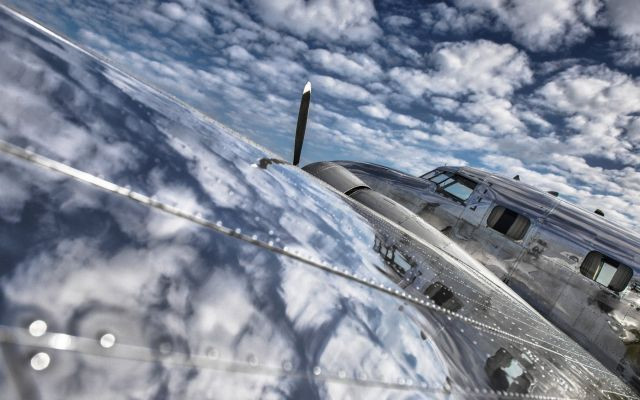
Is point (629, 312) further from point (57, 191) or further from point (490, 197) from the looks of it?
point (57, 191)

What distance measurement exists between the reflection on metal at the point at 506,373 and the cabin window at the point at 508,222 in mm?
8526

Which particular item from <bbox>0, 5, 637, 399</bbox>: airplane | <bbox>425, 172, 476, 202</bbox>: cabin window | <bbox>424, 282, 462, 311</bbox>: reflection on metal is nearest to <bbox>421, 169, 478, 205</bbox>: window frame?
<bbox>425, 172, 476, 202</bbox>: cabin window

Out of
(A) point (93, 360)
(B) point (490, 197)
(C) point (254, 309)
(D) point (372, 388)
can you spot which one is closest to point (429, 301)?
(D) point (372, 388)

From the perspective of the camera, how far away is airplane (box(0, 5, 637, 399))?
1.03m

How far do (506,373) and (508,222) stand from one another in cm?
912

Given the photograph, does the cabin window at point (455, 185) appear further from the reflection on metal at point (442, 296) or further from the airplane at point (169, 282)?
the airplane at point (169, 282)

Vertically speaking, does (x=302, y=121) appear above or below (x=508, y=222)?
above

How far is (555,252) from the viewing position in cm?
952

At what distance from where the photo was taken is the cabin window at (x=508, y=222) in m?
10.2

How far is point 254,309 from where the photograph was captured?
1.55 metres

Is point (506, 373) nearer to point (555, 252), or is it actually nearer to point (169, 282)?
point (169, 282)

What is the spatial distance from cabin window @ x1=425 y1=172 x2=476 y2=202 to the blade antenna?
17.8ft

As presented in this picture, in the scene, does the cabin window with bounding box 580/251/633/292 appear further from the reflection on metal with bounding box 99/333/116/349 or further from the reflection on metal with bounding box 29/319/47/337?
the reflection on metal with bounding box 29/319/47/337

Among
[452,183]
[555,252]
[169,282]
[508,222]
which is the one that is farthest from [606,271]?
[169,282]
